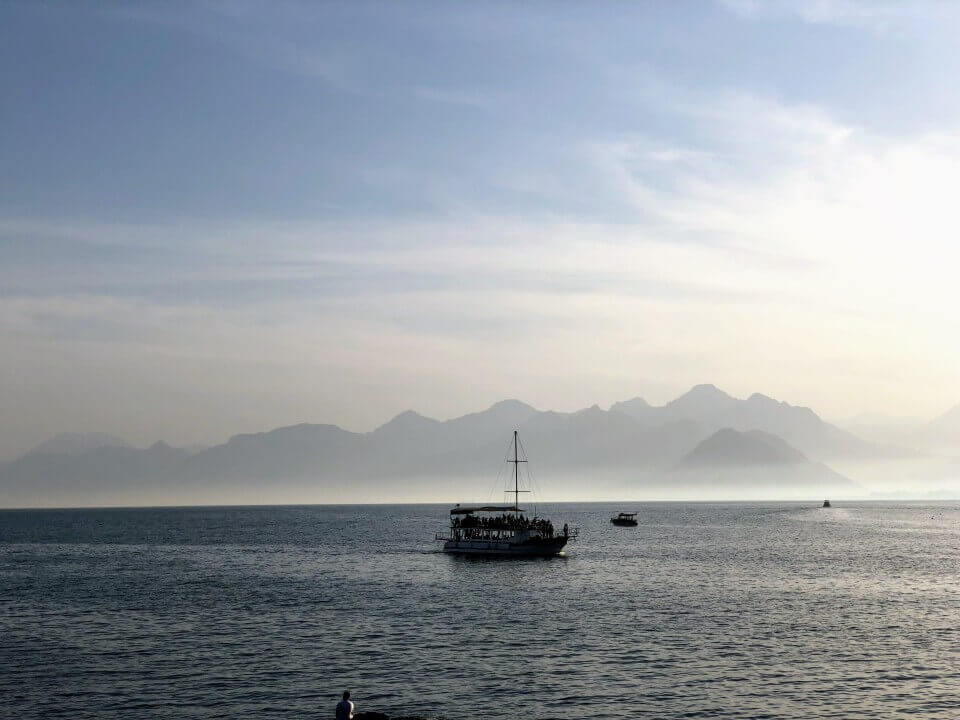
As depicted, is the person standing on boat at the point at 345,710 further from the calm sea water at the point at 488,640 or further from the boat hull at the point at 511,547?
the boat hull at the point at 511,547

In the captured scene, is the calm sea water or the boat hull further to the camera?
the boat hull

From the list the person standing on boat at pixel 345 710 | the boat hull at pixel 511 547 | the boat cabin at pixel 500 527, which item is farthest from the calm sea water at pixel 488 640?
the boat cabin at pixel 500 527

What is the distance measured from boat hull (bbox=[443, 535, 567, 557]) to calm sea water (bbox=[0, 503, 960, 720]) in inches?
Answer: 271

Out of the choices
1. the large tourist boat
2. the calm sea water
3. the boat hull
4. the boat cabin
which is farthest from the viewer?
the boat cabin

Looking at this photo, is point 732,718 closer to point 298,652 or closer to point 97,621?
point 298,652

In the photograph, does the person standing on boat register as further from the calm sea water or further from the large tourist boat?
the large tourist boat

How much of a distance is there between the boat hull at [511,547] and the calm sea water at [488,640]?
22.6ft

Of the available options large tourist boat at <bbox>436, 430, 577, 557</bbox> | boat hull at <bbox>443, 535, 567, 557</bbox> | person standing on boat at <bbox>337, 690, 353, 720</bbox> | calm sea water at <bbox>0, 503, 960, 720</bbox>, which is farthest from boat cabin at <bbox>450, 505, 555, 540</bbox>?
person standing on boat at <bbox>337, 690, 353, 720</bbox>

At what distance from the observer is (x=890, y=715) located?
41469mm

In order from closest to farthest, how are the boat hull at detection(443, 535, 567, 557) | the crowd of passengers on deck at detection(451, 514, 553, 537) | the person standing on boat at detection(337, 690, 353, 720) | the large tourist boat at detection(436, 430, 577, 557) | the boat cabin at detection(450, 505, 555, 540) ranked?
1. the person standing on boat at detection(337, 690, 353, 720)
2. the boat hull at detection(443, 535, 567, 557)
3. the large tourist boat at detection(436, 430, 577, 557)
4. the boat cabin at detection(450, 505, 555, 540)
5. the crowd of passengers on deck at detection(451, 514, 553, 537)

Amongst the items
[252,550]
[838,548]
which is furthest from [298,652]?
[838,548]

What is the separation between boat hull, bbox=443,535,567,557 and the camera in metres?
122

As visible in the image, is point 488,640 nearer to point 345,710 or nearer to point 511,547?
point 345,710

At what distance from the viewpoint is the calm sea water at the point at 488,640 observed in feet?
146
